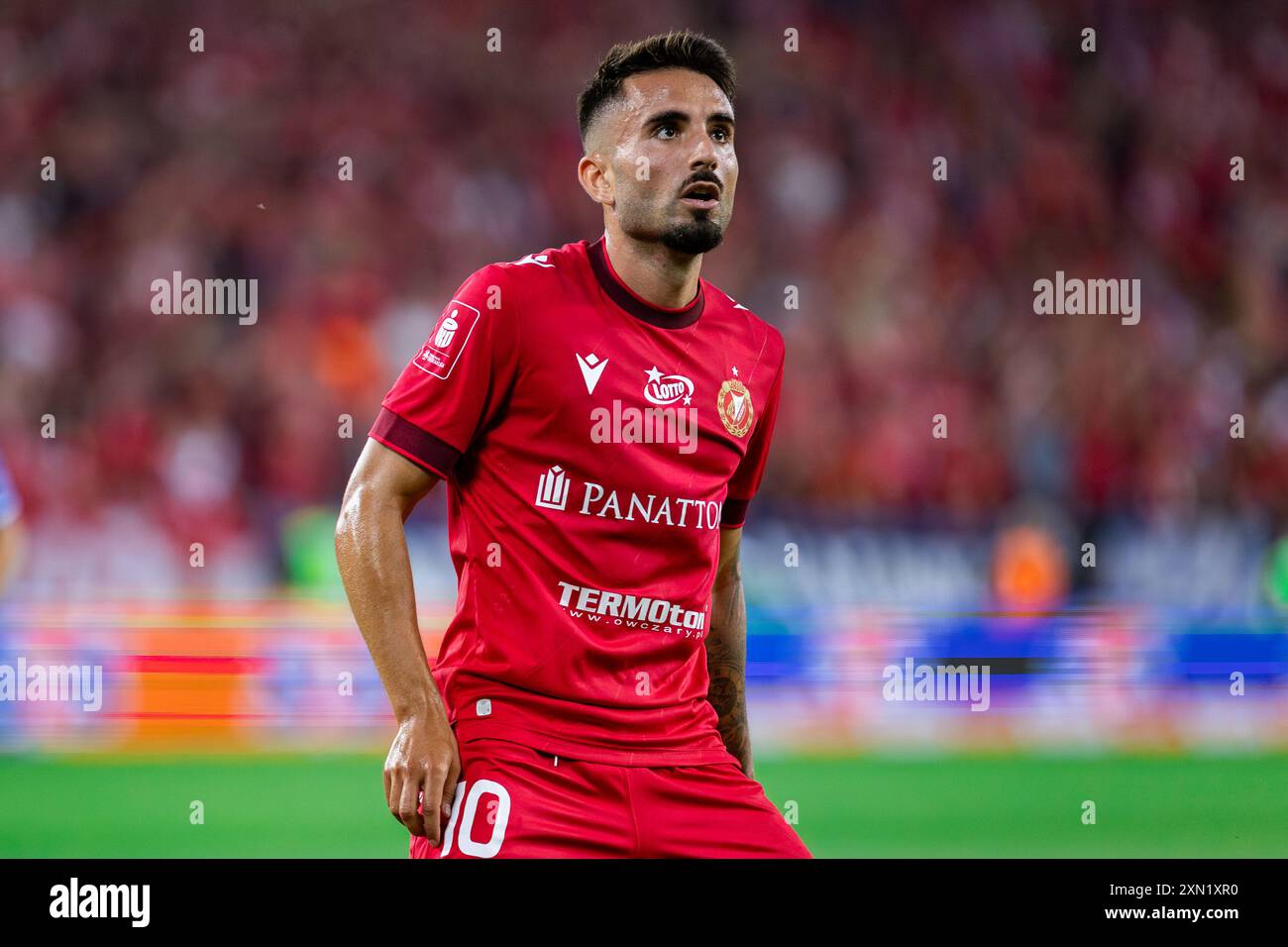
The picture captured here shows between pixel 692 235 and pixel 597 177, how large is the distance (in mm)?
278

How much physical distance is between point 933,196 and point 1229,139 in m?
1.85

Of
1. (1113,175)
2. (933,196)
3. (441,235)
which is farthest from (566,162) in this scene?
(1113,175)

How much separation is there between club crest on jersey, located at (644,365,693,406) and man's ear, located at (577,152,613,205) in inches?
15.0

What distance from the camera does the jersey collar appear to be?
2.62 meters

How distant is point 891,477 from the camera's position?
23.6 feet

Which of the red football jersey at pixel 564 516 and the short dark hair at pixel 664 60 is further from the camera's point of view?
the short dark hair at pixel 664 60

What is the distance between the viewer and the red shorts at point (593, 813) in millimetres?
2236

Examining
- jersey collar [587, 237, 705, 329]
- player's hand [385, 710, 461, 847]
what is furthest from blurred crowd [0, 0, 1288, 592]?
player's hand [385, 710, 461, 847]

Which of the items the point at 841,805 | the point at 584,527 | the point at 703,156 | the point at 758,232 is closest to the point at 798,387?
the point at 758,232

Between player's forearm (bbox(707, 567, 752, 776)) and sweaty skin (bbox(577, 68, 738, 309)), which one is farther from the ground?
sweaty skin (bbox(577, 68, 738, 309))

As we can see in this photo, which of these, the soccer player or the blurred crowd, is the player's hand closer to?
the soccer player

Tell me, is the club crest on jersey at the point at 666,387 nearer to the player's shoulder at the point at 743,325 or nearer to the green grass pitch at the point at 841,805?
the player's shoulder at the point at 743,325

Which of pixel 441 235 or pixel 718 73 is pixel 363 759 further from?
pixel 718 73

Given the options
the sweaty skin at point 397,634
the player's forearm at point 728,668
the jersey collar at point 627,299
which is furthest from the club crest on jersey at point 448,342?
the player's forearm at point 728,668
